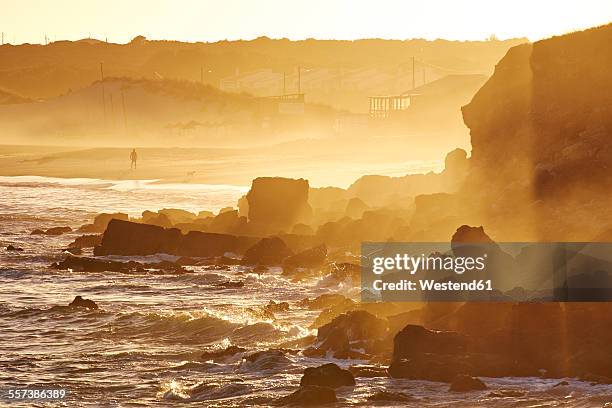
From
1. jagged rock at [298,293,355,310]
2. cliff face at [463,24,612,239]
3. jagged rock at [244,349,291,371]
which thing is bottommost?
jagged rock at [244,349,291,371]

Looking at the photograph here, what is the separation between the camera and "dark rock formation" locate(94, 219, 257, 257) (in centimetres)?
4966

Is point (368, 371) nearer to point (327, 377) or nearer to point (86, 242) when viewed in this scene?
point (327, 377)

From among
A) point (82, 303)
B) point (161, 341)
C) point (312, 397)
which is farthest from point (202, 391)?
point (82, 303)

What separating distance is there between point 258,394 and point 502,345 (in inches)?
209

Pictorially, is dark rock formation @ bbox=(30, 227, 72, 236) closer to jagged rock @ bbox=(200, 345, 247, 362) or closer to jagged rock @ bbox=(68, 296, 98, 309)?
jagged rock @ bbox=(68, 296, 98, 309)

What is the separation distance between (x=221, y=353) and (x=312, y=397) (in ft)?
19.1

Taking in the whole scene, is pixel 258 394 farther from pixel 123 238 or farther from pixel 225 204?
pixel 225 204

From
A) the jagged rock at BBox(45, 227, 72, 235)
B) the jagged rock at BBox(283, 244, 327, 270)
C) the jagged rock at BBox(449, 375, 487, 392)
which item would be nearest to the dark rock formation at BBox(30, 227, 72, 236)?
the jagged rock at BBox(45, 227, 72, 235)

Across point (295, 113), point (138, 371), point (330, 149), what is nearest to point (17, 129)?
point (295, 113)

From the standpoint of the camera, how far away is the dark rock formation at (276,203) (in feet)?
177

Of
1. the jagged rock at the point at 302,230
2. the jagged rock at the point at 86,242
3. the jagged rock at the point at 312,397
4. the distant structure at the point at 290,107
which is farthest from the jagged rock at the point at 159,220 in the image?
the distant structure at the point at 290,107

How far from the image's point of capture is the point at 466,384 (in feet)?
83.1

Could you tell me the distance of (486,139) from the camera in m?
48.5

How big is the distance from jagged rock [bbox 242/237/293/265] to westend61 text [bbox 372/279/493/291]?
13193 millimetres
